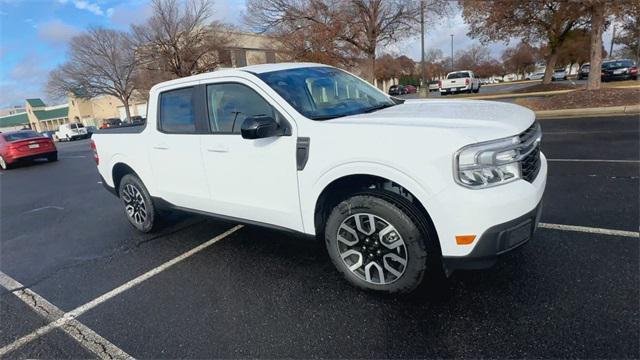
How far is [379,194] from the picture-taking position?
102 inches

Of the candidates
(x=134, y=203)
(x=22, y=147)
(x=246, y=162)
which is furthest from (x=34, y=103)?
(x=246, y=162)

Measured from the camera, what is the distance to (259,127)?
8.96 ft

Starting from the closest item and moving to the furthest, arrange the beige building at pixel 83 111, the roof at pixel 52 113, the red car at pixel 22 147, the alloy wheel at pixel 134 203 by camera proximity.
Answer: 1. the alloy wheel at pixel 134 203
2. the red car at pixel 22 147
3. the beige building at pixel 83 111
4. the roof at pixel 52 113

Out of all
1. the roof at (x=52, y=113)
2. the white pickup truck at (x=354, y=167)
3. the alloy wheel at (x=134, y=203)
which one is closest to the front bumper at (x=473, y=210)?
the white pickup truck at (x=354, y=167)

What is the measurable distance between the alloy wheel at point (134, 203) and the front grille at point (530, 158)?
424 cm

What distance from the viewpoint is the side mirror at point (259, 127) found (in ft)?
8.93

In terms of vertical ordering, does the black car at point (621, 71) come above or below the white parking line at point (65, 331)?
above

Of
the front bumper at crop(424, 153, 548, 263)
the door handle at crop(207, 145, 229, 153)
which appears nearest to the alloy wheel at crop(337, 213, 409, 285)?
the front bumper at crop(424, 153, 548, 263)

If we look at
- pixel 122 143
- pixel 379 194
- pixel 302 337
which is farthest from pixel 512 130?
pixel 122 143

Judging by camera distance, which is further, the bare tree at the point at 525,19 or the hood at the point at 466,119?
the bare tree at the point at 525,19

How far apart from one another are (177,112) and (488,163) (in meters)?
3.17

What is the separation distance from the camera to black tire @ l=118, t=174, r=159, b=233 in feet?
14.7

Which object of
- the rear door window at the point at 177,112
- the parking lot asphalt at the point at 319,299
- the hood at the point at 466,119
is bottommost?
the parking lot asphalt at the point at 319,299

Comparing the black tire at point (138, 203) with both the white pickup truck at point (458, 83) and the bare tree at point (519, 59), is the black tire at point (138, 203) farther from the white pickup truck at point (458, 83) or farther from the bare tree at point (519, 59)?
the bare tree at point (519, 59)
